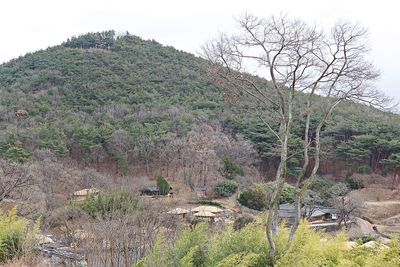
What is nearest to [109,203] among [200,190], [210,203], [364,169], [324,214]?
[210,203]

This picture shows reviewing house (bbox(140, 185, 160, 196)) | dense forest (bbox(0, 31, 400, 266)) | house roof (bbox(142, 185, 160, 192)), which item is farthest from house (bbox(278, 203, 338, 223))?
house roof (bbox(142, 185, 160, 192))

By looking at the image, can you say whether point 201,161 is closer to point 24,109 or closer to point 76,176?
point 76,176

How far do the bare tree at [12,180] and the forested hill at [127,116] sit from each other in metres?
5.53

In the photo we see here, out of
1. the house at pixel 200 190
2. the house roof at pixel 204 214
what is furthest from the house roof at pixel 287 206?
the house at pixel 200 190

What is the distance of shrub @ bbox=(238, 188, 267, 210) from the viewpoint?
2130cm

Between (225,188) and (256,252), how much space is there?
17.6 m

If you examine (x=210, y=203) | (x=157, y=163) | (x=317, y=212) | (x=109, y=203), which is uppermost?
(x=157, y=163)

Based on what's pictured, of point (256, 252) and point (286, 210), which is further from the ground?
point (256, 252)

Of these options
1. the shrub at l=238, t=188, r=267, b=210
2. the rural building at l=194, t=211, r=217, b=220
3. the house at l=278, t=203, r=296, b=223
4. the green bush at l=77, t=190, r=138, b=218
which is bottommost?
the house at l=278, t=203, r=296, b=223

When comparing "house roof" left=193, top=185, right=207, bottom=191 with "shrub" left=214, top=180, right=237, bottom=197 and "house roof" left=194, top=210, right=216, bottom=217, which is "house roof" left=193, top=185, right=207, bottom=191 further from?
"house roof" left=194, top=210, right=216, bottom=217

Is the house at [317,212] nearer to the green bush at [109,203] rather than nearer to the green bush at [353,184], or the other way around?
the green bush at [353,184]

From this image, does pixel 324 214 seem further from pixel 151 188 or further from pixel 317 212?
pixel 151 188

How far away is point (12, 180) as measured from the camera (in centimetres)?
1453

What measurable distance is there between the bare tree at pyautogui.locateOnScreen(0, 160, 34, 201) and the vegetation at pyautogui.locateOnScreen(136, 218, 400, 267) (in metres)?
8.49
